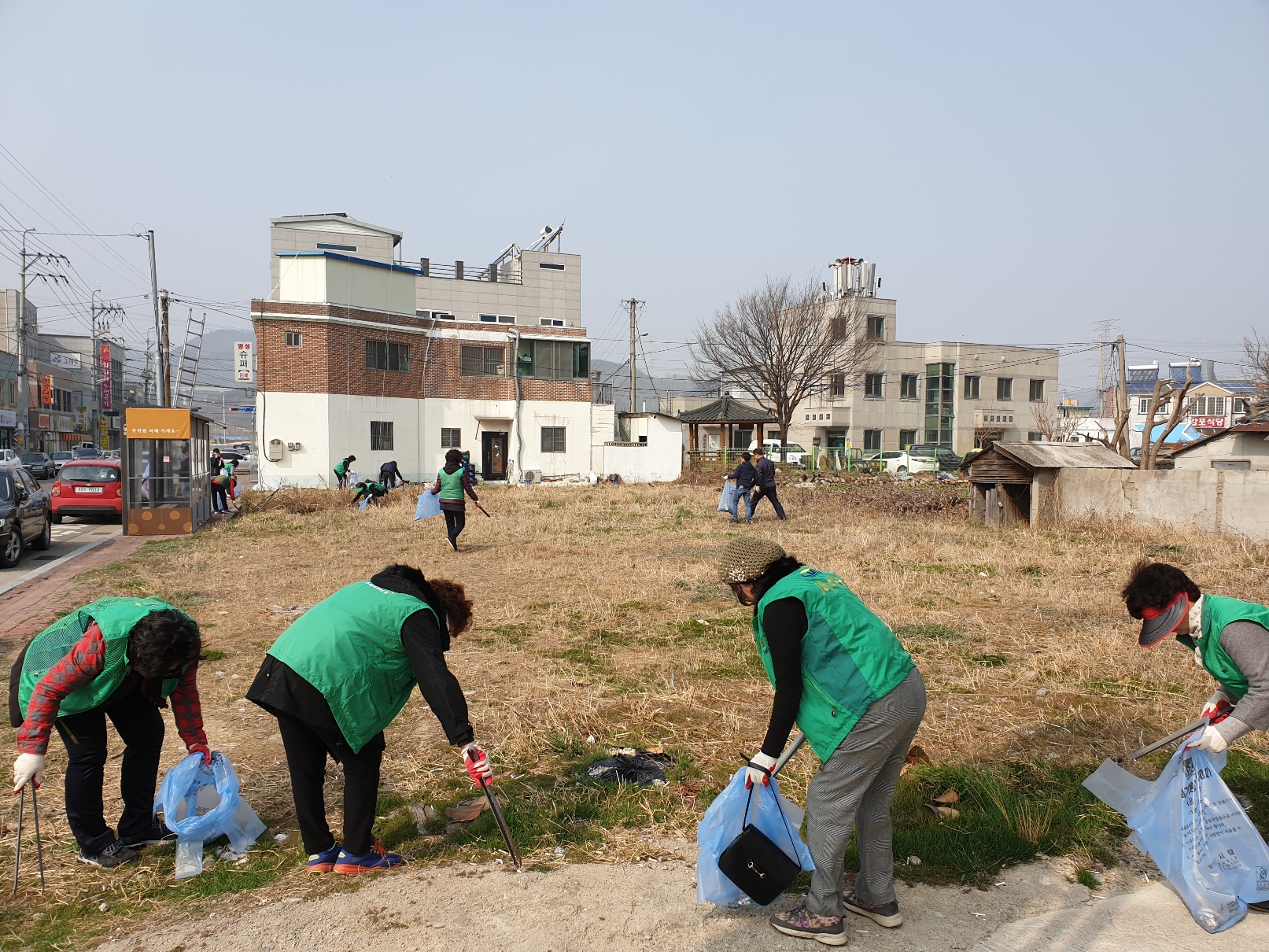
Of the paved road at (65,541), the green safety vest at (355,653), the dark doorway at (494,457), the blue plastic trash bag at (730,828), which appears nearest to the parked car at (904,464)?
the dark doorway at (494,457)

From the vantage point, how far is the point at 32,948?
318cm

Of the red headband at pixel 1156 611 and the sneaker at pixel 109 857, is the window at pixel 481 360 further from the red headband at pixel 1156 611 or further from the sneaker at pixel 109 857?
the red headband at pixel 1156 611

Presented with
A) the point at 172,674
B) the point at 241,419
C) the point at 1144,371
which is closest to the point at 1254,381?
the point at 172,674

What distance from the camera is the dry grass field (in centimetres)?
399

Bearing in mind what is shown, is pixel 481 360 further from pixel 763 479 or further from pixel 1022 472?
pixel 1022 472

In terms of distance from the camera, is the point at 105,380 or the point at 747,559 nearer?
the point at 747,559

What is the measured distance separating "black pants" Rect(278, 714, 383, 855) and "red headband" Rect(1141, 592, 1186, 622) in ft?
10.6

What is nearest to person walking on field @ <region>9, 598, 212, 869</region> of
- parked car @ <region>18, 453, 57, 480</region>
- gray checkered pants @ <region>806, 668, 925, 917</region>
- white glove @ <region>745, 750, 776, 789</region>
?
white glove @ <region>745, 750, 776, 789</region>

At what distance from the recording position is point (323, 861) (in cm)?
366

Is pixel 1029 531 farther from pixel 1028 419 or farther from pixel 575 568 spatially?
pixel 1028 419

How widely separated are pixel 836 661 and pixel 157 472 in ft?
56.0

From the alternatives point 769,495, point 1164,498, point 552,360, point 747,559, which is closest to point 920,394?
point 552,360

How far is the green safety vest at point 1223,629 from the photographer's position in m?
3.41

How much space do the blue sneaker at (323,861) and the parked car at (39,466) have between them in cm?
3990
